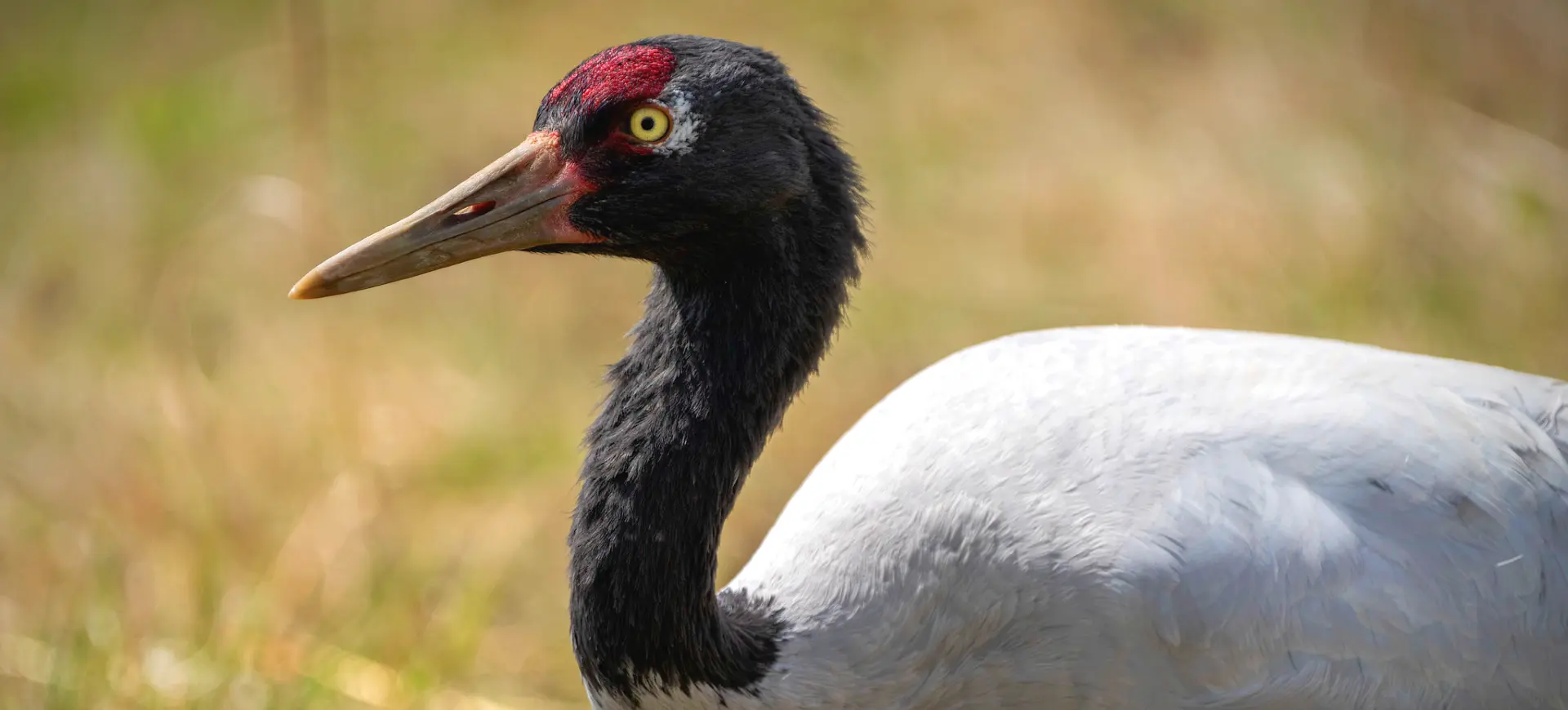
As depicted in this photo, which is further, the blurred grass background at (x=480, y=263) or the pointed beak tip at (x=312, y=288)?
the blurred grass background at (x=480, y=263)

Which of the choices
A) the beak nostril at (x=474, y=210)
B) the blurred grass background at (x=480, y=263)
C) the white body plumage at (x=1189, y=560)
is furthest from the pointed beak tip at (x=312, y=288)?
the blurred grass background at (x=480, y=263)

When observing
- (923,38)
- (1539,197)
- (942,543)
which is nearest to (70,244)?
(923,38)

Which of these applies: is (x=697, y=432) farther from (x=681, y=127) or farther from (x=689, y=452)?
(x=681, y=127)

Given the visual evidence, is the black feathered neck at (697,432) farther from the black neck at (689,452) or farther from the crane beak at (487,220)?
the crane beak at (487,220)

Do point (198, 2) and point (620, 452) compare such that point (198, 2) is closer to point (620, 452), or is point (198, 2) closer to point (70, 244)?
point (70, 244)

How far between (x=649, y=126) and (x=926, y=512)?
833 mm

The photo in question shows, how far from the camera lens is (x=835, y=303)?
8.20ft

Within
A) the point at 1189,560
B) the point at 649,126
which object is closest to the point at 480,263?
the point at 649,126

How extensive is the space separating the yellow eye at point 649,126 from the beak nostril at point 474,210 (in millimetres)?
273

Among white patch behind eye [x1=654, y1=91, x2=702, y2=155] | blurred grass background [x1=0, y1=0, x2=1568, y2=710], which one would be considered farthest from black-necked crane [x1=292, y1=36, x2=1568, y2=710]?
blurred grass background [x1=0, y1=0, x2=1568, y2=710]

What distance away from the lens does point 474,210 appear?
238 cm

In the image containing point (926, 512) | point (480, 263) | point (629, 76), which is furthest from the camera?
point (480, 263)

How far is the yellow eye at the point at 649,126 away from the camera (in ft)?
7.66

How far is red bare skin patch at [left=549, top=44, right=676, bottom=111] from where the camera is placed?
2.30 meters
